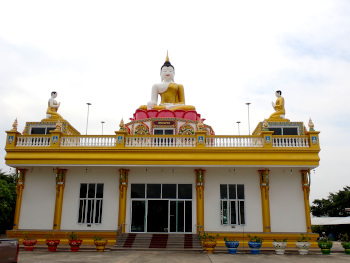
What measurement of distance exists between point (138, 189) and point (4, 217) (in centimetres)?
1384

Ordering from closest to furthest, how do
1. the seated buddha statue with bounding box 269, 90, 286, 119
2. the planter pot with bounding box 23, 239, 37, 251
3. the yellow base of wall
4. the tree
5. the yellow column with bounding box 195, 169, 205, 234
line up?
1. the planter pot with bounding box 23, 239, 37, 251
2. the yellow base of wall
3. the yellow column with bounding box 195, 169, 205, 234
4. the seated buddha statue with bounding box 269, 90, 286, 119
5. the tree

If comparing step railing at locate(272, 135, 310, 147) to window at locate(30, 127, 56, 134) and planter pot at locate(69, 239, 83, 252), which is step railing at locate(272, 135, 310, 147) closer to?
planter pot at locate(69, 239, 83, 252)

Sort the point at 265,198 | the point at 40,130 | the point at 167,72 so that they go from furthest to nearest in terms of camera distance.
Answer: the point at 167,72 → the point at 40,130 → the point at 265,198

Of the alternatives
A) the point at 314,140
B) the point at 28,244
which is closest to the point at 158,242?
the point at 28,244

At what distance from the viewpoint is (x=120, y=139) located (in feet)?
56.2

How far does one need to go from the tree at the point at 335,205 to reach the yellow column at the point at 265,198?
20045 millimetres

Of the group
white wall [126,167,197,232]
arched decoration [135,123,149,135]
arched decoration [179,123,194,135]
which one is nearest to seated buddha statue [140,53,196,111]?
arched decoration [135,123,149,135]

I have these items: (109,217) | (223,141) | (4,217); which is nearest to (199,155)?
(223,141)

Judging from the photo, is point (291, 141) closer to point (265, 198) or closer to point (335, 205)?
point (265, 198)

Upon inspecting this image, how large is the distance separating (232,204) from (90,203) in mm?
7351

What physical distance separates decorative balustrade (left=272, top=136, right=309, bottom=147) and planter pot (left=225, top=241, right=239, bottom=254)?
554 centimetres

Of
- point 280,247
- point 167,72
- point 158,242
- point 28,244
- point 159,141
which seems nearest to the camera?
point 280,247

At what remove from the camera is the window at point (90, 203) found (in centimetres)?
1689

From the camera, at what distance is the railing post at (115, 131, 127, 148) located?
55.8 ft
